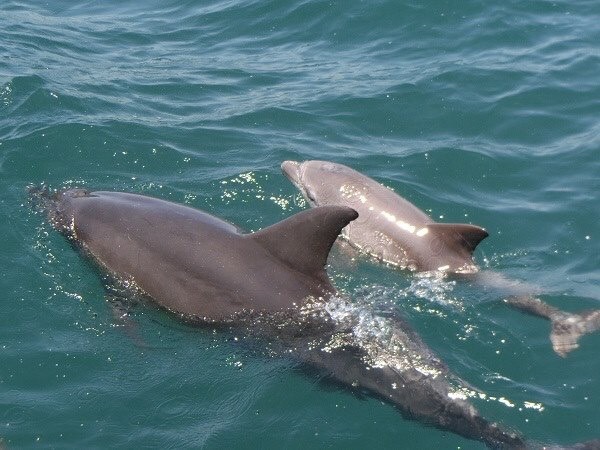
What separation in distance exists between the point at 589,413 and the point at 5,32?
587 inches

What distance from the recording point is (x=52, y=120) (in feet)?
44.8

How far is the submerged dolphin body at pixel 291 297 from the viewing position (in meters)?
7.94

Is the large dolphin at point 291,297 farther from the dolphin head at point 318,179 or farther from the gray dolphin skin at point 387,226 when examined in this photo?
the dolphin head at point 318,179

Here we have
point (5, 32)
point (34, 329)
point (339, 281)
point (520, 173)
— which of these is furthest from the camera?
point (5, 32)

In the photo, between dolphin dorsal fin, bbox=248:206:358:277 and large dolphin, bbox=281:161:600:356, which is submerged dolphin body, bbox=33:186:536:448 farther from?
large dolphin, bbox=281:161:600:356

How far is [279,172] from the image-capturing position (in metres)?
13.0

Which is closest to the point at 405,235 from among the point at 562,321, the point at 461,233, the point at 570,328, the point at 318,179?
the point at 461,233

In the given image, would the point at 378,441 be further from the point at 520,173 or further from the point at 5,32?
the point at 5,32

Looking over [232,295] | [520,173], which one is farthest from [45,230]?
[520,173]

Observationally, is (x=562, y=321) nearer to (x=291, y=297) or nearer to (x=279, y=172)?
(x=291, y=297)

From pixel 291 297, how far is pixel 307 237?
0.62 m

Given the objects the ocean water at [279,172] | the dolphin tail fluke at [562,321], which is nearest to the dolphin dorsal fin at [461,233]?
the ocean water at [279,172]

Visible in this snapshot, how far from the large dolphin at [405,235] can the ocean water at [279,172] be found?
0.21m

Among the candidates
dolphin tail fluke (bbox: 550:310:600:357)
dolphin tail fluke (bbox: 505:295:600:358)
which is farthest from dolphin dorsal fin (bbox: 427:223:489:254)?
dolphin tail fluke (bbox: 550:310:600:357)
